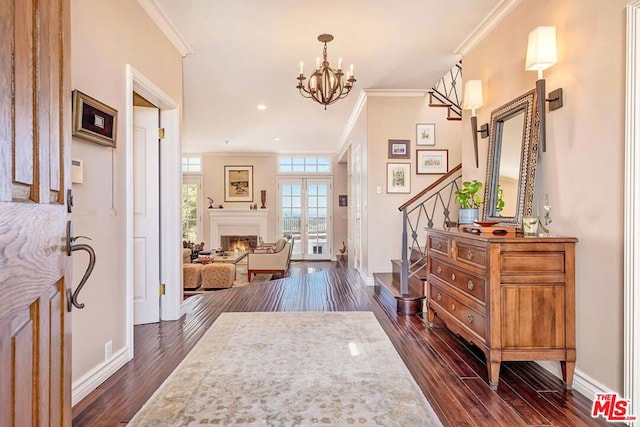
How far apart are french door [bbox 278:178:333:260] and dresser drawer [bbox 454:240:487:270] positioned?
7.59 metres

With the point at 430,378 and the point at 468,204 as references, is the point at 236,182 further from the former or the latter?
the point at 430,378

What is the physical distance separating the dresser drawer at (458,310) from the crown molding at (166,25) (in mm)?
3348

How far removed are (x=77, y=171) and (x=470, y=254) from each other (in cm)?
253

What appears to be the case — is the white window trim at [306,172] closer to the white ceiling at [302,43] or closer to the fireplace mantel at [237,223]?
the fireplace mantel at [237,223]

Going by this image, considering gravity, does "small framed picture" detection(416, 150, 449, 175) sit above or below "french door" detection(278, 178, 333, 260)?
above

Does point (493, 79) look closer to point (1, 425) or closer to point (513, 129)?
point (513, 129)

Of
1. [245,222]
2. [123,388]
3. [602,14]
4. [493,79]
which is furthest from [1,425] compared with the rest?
[245,222]

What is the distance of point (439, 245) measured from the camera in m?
3.17

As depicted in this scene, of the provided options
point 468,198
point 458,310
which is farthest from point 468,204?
point 458,310

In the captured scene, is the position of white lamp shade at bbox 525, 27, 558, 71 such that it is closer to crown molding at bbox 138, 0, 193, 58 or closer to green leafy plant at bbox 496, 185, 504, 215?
green leafy plant at bbox 496, 185, 504, 215

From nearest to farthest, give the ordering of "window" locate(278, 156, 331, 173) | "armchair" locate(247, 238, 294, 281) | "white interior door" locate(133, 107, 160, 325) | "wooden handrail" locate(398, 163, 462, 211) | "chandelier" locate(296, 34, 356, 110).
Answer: "chandelier" locate(296, 34, 356, 110) < "white interior door" locate(133, 107, 160, 325) < "wooden handrail" locate(398, 163, 462, 211) < "armchair" locate(247, 238, 294, 281) < "window" locate(278, 156, 331, 173)

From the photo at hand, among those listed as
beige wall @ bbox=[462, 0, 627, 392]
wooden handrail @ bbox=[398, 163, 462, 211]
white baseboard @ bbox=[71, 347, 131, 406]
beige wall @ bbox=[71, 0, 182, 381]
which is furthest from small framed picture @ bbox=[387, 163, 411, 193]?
white baseboard @ bbox=[71, 347, 131, 406]

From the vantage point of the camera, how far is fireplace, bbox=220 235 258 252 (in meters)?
10.3

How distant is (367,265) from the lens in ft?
17.6
